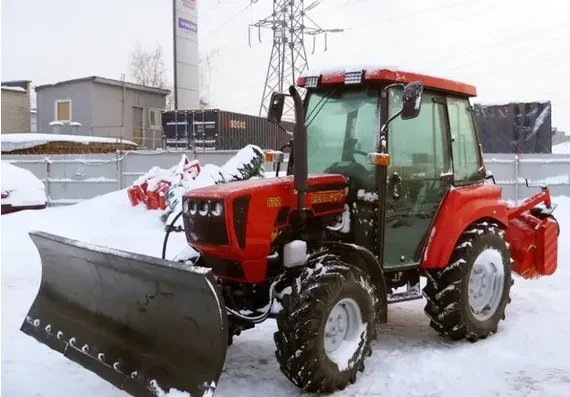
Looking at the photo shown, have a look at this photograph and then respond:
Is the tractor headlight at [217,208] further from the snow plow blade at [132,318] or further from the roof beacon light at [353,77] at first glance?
the roof beacon light at [353,77]

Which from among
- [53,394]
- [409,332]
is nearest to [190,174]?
[409,332]

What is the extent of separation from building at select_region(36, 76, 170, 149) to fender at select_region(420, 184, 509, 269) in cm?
2595

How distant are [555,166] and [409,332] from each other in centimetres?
1048

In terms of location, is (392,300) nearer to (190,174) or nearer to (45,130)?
(190,174)

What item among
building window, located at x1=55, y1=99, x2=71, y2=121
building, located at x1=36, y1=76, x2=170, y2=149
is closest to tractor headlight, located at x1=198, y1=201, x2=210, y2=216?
building, located at x1=36, y1=76, x2=170, y2=149

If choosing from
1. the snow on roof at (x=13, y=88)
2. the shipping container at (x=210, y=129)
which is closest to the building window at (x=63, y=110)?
the snow on roof at (x=13, y=88)

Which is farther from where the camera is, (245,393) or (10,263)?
(10,263)

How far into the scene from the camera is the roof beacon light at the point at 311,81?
4914 millimetres

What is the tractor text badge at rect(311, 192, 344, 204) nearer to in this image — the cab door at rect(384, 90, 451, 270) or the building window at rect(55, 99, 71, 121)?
the cab door at rect(384, 90, 451, 270)

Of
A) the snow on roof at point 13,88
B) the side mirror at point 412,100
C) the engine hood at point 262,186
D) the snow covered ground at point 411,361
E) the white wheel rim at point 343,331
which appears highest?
the snow on roof at point 13,88

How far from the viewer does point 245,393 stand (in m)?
4.07

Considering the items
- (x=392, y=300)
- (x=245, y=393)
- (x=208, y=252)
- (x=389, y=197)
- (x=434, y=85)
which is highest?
(x=434, y=85)

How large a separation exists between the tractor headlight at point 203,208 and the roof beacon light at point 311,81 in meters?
1.46

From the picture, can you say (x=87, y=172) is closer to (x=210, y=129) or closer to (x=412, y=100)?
(x=210, y=129)
